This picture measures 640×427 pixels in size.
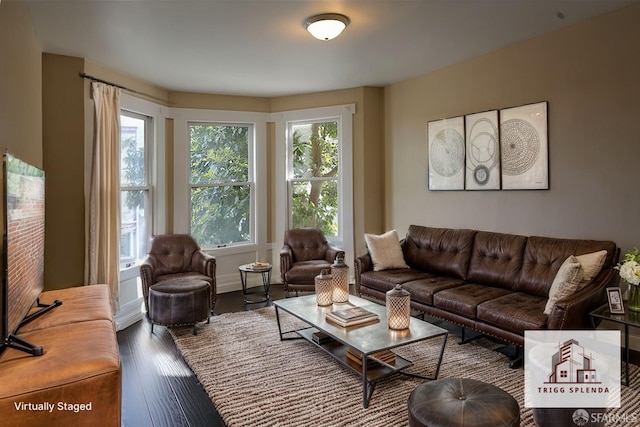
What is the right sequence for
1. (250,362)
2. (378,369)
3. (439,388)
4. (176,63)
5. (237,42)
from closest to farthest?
(439,388) → (378,369) → (250,362) → (237,42) → (176,63)

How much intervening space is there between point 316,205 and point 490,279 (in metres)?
2.69

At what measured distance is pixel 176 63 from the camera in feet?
13.4

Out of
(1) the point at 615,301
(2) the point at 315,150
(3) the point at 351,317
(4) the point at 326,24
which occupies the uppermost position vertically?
(4) the point at 326,24

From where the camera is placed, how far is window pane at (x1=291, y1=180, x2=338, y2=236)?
5602 mm

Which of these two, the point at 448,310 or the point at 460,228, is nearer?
the point at 448,310

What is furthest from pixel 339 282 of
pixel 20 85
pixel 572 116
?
pixel 20 85

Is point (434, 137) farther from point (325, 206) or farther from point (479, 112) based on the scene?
point (325, 206)

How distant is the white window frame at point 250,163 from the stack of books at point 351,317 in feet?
9.57

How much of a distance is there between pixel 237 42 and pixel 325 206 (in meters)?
2.66

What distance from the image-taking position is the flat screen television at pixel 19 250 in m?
1.73

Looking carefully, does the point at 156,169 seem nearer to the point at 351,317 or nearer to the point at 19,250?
the point at 19,250

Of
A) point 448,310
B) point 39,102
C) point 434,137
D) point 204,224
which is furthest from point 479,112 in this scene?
point 39,102

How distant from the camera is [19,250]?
6.40 feet

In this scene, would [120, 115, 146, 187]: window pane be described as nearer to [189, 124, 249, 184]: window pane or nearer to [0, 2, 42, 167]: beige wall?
[189, 124, 249, 184]: window pane
